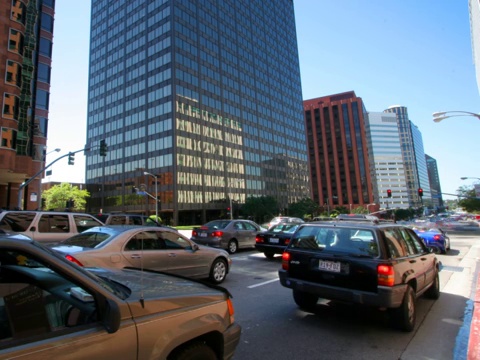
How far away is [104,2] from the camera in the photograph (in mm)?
81875

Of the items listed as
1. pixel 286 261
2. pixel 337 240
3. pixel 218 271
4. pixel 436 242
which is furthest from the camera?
pixel 436 242

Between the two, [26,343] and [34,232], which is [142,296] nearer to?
[26,343]

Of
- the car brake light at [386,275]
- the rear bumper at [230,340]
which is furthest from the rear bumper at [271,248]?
the rear bumper at [230,340]

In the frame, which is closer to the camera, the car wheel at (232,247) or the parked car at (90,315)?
the parked car at (90,315)

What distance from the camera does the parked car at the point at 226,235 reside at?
42.9 ft

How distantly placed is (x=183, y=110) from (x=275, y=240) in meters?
55.0

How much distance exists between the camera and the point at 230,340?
2707mm

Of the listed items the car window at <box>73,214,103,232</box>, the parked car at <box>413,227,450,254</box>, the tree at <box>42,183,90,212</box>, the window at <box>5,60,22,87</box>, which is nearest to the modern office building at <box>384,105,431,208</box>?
the tree at <box>42,183,90,212</box>

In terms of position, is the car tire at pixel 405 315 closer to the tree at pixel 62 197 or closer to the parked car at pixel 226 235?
the parked car at pixel 226 235

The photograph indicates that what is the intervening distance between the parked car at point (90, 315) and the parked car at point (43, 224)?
25.3 feet

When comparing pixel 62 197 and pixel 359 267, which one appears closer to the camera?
pixel 359 267

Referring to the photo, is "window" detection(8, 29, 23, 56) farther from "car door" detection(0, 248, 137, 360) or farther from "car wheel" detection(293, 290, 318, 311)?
"car door" detection(0, 248, 137, 360)

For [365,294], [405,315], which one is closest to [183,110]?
[365,294]

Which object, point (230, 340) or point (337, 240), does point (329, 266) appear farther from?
point (230, 340)
